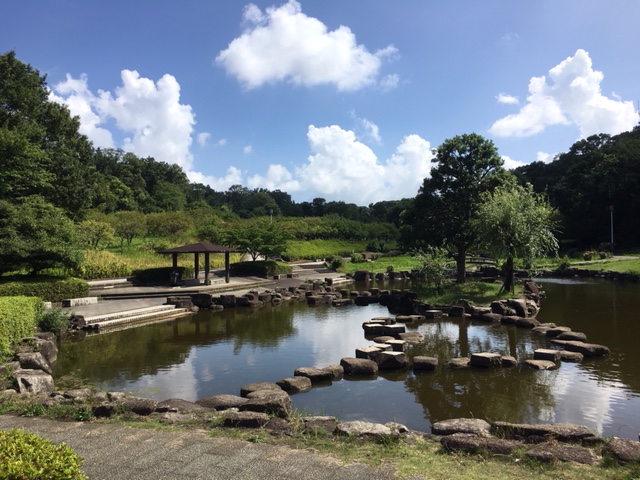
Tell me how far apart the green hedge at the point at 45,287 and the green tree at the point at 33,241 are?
67 centimetres

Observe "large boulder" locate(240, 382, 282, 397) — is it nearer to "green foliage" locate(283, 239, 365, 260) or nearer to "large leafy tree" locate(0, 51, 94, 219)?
"large leafy tree" locate(0, 51, 94, 219)

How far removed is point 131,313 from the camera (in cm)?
1802

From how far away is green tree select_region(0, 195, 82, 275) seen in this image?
17.8 meters

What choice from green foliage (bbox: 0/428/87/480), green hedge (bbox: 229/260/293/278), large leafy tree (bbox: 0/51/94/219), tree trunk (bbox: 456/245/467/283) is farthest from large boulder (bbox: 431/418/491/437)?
green hedge (bbox: 229/260/293/278)

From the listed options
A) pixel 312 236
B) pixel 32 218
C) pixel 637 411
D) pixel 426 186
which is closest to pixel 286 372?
pixel 637 411

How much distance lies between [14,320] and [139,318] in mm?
7041

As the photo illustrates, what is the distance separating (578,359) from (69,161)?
30.6m

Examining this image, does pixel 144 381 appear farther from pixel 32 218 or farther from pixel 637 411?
pixel 32 218

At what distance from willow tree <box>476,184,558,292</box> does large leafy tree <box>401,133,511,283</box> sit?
335cm

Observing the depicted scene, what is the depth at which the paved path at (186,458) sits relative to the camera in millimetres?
5004

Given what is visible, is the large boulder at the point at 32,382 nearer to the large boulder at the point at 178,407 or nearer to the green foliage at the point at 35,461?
the large boulder at the point at 178,407

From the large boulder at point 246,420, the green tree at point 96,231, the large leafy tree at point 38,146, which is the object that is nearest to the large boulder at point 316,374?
the large boulder at point 246,420

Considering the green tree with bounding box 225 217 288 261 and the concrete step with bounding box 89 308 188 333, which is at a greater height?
the green tree with bounding box 225 217 288 261

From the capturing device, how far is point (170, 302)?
20438mm
